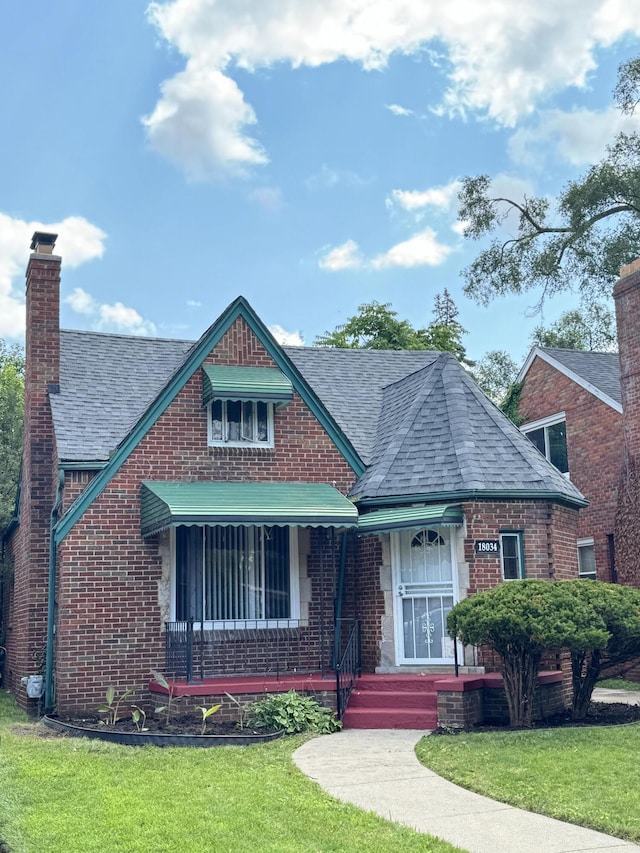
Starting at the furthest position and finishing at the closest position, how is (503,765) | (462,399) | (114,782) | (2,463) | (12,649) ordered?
(2,463) → (12,649) → (462,399) → (503,765) → (114,782)

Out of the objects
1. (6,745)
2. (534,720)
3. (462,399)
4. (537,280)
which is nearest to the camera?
(6,745)

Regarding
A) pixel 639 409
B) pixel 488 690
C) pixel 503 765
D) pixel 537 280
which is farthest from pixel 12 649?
pixel 537 280

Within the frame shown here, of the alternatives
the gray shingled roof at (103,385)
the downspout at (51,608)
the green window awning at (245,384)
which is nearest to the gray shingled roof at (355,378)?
the green window awning at (245,384)

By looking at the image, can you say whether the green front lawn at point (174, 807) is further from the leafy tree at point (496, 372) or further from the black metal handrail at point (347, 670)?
the leafy tree at point (496, 372)

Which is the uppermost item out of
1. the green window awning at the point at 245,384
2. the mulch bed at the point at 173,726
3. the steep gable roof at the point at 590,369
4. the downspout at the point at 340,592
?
the steep gable roof at the point at 590,369

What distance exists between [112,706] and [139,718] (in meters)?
0.72

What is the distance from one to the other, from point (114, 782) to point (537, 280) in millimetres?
24603

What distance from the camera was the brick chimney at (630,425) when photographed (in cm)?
1698

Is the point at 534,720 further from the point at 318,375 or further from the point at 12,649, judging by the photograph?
the point at 12,649

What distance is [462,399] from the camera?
1495 centimetres

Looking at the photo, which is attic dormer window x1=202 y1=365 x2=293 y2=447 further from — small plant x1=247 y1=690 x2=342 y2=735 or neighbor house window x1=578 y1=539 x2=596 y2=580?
neighbor house window x1=578 y1=539 x2=596 y2=580

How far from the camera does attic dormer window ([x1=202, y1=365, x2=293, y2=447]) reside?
1391 cm

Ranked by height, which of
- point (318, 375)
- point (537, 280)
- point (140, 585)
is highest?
point (537, 280)

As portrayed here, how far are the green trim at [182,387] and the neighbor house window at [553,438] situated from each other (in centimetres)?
773
